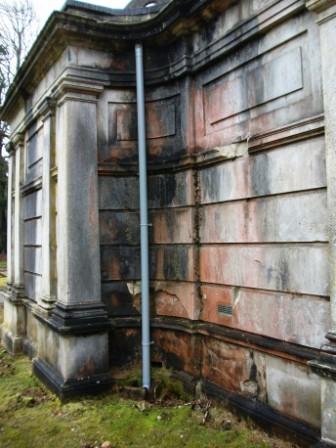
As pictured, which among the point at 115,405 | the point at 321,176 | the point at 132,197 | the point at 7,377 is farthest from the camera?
the point at 7,377

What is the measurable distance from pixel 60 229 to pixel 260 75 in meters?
2.92

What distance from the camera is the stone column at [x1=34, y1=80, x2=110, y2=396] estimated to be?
16.2 ft

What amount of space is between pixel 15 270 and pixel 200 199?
4.47 meters

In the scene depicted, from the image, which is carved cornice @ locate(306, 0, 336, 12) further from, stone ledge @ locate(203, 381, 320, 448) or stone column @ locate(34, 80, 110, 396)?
stone ledge @ locate(203, 381, 320, 448)

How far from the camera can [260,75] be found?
13.4ft

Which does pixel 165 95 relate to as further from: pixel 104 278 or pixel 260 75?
pixel 104 278

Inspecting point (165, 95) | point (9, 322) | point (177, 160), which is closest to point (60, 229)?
point (177, 160)

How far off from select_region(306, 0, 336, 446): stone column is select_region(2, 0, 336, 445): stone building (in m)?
0.01

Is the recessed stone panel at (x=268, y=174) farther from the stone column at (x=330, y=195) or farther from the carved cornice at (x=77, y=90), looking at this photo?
the carved cornice at (x=77, y=90)

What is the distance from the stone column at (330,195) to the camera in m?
3.04

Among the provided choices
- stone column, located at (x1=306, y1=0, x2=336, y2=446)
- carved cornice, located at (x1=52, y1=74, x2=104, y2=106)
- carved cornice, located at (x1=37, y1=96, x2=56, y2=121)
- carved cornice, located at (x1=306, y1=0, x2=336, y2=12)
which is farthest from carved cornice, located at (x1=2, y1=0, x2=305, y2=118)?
stone column, located at (x1=306, y1=0, x2=336, y2=446)

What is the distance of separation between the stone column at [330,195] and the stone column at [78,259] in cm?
272

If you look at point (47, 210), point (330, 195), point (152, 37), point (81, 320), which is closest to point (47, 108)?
point (47, 210)

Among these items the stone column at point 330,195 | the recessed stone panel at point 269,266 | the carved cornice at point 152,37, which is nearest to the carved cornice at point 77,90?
the carved cornice at point 152,37
